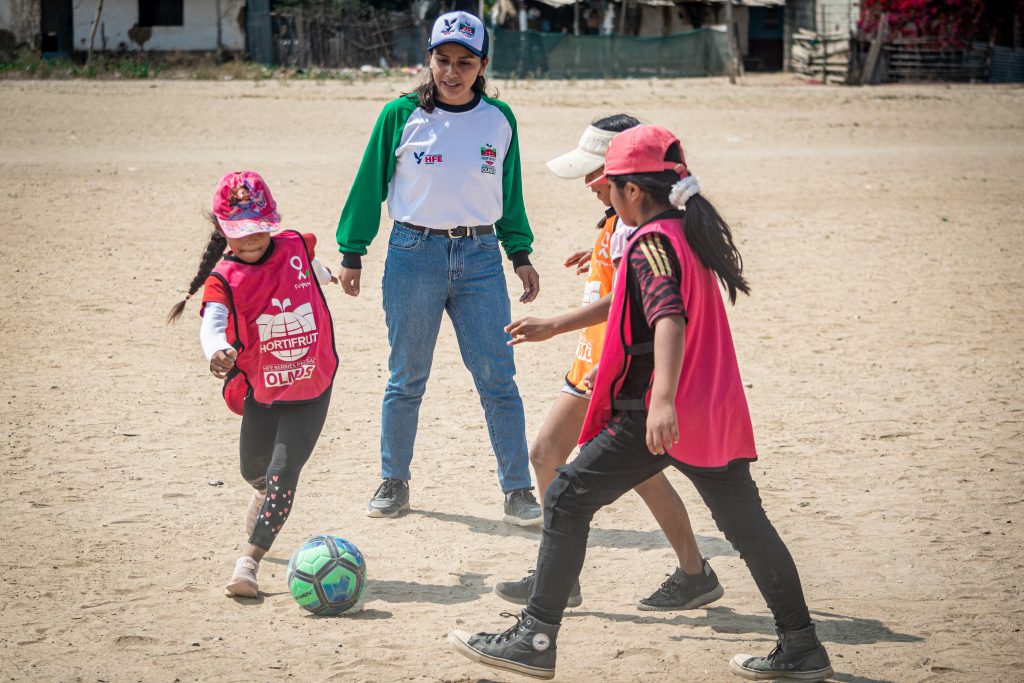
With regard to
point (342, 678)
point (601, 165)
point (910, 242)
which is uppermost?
point (601, 165)

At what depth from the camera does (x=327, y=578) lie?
4.18 m

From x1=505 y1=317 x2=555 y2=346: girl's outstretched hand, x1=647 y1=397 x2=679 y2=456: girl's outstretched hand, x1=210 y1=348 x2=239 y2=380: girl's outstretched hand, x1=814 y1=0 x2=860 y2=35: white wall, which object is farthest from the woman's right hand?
x1=814 y1=0 x2=860 y2=35: white wall

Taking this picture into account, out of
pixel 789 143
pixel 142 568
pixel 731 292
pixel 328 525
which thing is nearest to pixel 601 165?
pixel 731 292

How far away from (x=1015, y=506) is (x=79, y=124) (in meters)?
15.6

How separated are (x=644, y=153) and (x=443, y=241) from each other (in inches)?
66.1

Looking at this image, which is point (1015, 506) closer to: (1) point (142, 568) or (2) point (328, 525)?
(2) point (328, 525)

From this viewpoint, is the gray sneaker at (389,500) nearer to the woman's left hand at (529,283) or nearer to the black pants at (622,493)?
the woman's left hand at (529,283)

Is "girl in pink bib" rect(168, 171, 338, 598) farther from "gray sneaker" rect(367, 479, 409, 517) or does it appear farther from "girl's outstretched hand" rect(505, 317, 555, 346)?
"girl's outstretched hand" rect(505, 317, 555, 346)

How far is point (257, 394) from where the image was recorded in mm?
4441

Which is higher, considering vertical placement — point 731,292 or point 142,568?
point 731,292

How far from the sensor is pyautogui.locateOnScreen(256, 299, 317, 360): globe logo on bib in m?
4.38

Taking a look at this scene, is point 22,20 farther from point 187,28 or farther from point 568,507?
point 568,507

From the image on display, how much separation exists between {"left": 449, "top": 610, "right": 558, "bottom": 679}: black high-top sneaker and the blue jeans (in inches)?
61.2

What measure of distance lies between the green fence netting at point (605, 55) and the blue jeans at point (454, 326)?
2339cm
